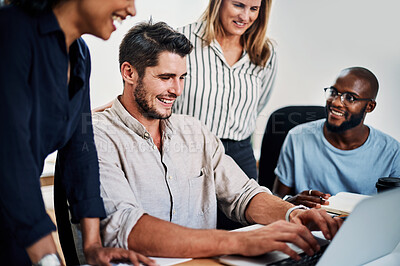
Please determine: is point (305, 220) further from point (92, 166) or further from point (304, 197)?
point (92, 166)

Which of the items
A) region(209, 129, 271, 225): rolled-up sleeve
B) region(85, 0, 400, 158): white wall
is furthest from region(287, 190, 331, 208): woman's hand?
region(85, 0, 400, 158): white wall

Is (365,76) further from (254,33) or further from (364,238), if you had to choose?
(364,238)

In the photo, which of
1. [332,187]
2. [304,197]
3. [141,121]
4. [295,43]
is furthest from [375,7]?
[141,121]

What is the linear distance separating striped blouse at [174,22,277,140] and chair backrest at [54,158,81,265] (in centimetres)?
85

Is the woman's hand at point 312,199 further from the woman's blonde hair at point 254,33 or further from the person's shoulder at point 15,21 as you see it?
the person's shoulder at point 15,21

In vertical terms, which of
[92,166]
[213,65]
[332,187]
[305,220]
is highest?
[213,65]

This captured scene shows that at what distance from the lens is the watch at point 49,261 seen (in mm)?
828

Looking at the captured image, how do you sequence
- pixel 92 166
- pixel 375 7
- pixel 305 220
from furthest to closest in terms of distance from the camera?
pixel 375 7
pixel 305 220
pixel 92 166

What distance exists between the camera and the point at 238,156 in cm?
205

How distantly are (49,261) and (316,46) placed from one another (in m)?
2.56

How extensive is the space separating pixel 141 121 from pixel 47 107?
601mm

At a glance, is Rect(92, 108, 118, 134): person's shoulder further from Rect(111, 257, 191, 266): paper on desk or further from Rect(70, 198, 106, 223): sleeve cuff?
Rect(111, 257, 191, 266): paper on desk

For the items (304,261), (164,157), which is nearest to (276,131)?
(164,157)

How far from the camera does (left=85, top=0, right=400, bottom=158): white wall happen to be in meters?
2.57
